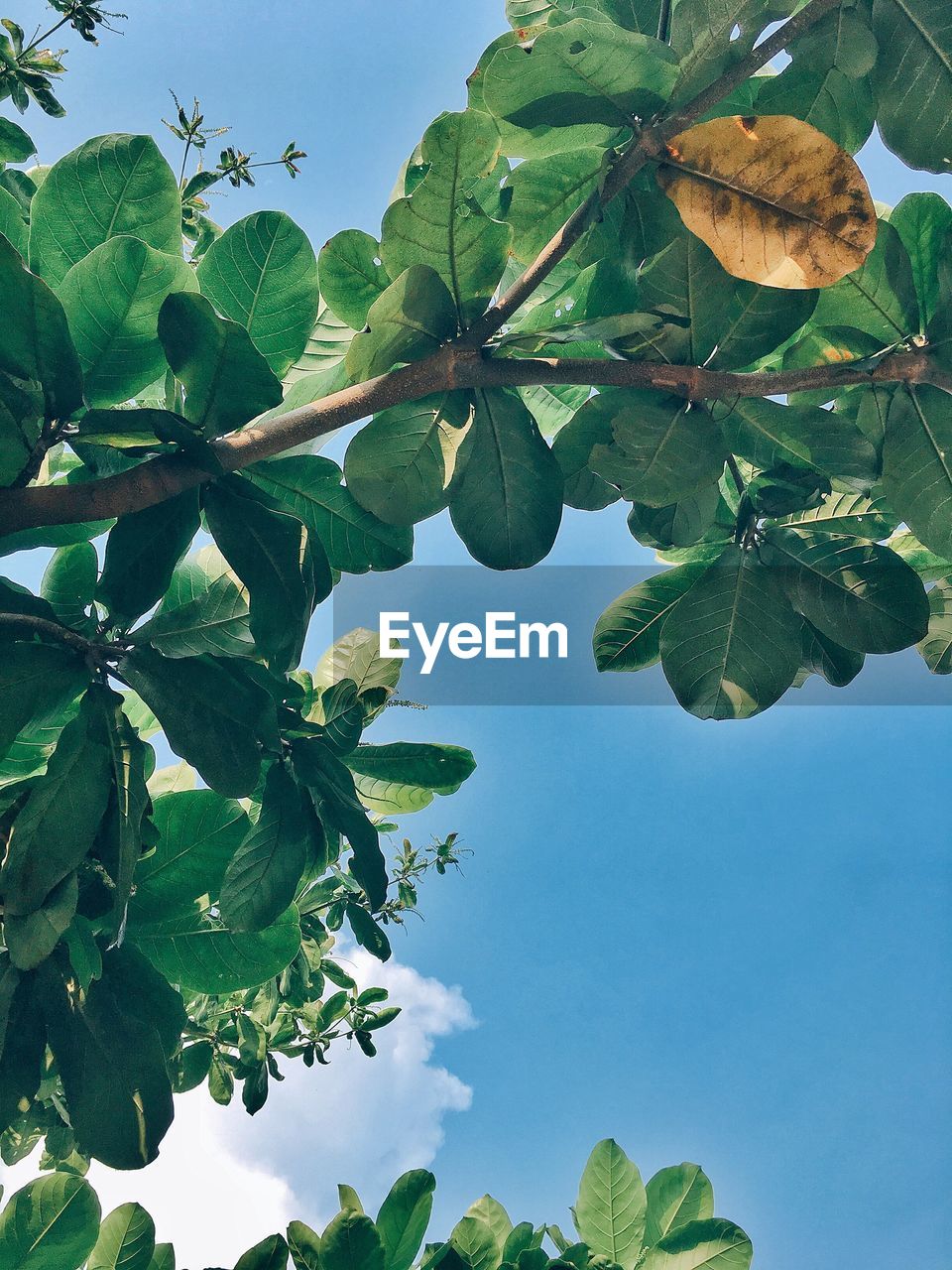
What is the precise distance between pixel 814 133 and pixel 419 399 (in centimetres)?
42

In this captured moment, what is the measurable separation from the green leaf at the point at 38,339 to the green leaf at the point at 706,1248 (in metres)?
1.26

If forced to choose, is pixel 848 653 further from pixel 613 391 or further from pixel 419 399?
pixel 419 399

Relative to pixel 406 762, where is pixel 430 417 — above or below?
above

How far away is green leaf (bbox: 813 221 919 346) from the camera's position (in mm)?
935

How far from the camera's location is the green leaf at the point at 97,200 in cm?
91

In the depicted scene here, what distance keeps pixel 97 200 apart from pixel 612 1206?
4.74 feet

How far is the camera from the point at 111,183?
922 mm

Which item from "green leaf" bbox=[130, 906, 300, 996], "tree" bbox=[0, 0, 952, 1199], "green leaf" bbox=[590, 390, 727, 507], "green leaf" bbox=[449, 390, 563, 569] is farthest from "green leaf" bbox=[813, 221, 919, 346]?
"green leaf" bbox=[130, 906, 300, 996]

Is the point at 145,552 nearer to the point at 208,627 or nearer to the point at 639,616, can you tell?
the point at 208,627

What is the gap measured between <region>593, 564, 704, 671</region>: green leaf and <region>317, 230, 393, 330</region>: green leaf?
0.46 metres

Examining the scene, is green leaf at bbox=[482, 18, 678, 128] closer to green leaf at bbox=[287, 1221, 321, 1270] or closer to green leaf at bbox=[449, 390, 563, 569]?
green leaf at bbox=[449, 390, 563, 569]

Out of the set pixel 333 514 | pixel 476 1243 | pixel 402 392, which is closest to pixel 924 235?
pixel 402 392

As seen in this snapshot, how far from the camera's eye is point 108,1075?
0.93 metres

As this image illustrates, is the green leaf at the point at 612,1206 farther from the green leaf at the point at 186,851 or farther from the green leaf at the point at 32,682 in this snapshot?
the green leaf at the point at 32,682
